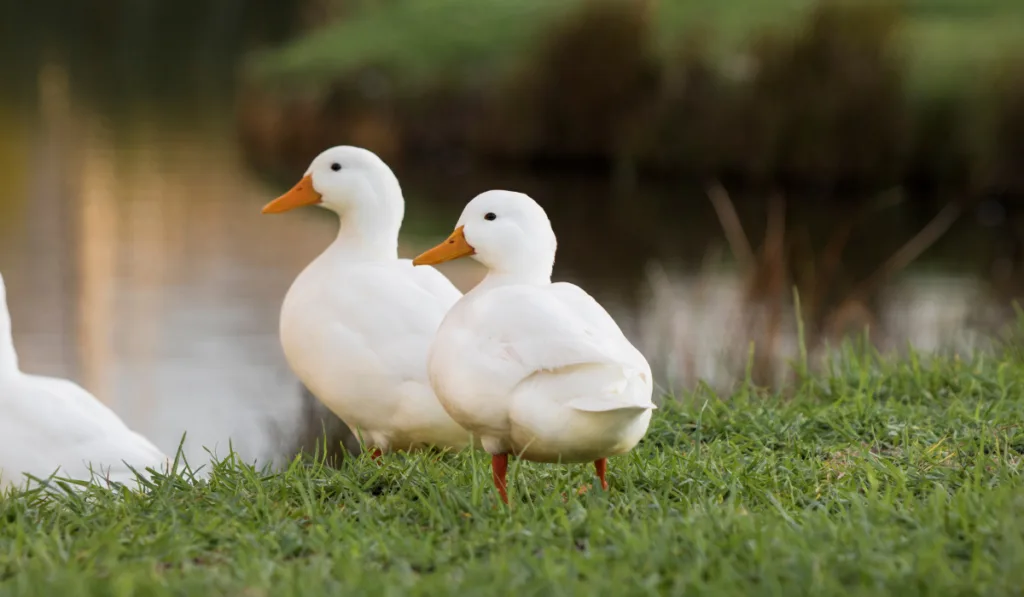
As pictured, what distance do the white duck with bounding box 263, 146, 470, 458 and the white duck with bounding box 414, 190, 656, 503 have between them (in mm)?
989

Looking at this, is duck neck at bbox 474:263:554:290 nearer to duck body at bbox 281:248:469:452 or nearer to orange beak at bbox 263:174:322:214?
duck body at bbox 281:248:469:452

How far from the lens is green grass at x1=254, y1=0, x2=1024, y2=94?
18.0 meters

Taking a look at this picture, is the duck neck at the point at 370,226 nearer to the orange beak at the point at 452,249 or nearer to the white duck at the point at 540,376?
the orange beak at the point at 452,249

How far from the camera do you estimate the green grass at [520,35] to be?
59.0 feet

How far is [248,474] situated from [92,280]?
377 inches

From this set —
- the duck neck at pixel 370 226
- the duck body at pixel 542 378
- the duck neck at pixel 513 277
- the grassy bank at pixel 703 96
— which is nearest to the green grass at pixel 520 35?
the grassy bank at pixel 703 96

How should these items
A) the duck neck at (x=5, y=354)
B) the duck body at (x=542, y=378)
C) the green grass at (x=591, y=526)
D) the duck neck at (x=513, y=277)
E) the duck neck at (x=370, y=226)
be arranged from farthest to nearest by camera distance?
the duck neck at (x=370, y=226) < the duck neck at (x=5, y=354) < the duck neck at (x=513, y=277) < the duck body at (x=542, y=378) < the green grass at (x=591, y=526)

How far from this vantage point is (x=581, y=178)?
17.7 metres

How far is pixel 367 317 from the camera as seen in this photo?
4809 mm

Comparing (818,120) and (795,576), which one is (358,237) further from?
(818,120)

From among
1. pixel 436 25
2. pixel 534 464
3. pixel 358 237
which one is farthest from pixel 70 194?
pixel 534 464

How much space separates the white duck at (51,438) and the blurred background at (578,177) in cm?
227

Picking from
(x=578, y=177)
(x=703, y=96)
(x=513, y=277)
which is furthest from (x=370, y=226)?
(x=703, y=96)

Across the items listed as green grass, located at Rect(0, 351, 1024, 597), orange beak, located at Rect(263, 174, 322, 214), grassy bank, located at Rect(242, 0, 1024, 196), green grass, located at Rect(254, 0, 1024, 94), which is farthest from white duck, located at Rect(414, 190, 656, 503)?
green grass, located at Rect(254, 0, 1024, 94)
